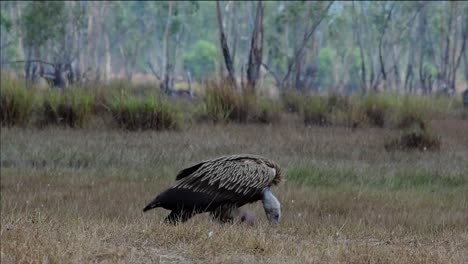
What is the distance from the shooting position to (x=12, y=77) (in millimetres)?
14570

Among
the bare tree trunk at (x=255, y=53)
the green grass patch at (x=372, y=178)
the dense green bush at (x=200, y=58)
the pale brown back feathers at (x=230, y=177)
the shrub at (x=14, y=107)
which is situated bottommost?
the dense green bush at (x=200, y=58)

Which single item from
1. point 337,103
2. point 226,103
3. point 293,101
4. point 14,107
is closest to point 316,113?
point 337,103

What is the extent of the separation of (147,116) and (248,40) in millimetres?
30814

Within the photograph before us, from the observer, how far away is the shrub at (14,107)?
1343 centimetres

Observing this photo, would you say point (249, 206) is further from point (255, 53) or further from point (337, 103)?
point (255, 53)

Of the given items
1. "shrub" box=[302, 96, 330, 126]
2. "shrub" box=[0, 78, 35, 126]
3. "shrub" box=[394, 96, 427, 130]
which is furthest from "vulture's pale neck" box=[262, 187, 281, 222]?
"shrub" box=[302, 96, 330, 126]

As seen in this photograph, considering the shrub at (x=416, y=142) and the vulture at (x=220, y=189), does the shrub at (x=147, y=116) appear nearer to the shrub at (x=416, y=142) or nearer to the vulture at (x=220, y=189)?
the shrub at (x=416, y=142)

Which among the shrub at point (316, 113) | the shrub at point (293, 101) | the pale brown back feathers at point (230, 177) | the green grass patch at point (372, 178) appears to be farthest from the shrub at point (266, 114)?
the pale brown back feathers at point (230, 177)

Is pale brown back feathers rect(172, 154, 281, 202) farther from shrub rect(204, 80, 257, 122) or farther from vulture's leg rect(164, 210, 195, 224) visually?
shrub rect(204, 80, 257, 122)

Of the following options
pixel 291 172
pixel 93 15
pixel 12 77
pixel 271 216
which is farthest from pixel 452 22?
pixel 271 216

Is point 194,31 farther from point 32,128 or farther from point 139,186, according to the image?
point 139,186

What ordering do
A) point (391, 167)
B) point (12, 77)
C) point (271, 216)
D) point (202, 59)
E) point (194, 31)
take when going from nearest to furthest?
1. point (271, 216)
2. point (391, 167)
3. point (12, 77)
4. point (202, 59)
5. point (194, 31)

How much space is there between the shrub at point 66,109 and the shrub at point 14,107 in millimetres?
379

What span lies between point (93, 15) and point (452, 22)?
57.1 ft
